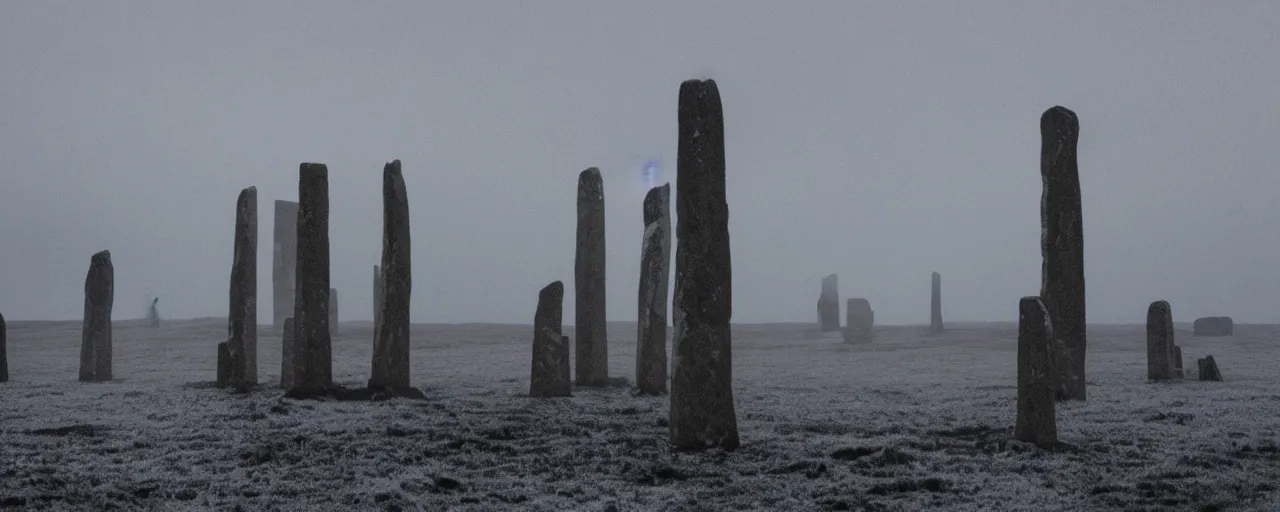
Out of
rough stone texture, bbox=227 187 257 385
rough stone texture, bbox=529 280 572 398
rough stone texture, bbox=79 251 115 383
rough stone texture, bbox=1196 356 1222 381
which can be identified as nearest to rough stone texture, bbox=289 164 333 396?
rough stone texture, bbox=227 187 257 385

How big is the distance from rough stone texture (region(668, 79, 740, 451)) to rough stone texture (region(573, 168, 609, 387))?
7231 mm

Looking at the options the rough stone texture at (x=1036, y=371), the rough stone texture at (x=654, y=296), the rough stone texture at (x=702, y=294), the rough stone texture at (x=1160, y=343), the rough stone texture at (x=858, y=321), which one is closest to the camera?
the rough stone texture at (x=702, y=294)

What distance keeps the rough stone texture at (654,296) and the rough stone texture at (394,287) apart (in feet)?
10.8

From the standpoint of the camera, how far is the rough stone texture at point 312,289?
593 inches

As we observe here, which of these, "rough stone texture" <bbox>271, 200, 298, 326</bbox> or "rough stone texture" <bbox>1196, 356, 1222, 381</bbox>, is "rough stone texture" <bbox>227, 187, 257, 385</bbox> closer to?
"rough stone texture" <bbox>1196, 356, 1222, 381</bbox>

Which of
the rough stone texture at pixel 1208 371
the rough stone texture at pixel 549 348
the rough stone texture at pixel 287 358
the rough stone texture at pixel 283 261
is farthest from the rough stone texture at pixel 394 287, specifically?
the rough stone texture at pixel 283 261

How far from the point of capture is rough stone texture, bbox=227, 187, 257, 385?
17.0m

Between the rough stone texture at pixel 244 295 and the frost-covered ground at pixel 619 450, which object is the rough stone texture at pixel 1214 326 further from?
the rough stone texture at pixel 244 295

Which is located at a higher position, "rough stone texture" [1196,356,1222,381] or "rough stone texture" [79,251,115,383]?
"rough stone texture" [79,251,115,383]

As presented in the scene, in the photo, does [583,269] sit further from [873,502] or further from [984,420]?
[873,502]

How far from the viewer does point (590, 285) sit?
58.6 ft

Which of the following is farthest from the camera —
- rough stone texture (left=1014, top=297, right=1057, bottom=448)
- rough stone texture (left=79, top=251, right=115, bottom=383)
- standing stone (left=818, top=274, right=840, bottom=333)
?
standing stone (left=818, top=274, right=840, bottom=333)

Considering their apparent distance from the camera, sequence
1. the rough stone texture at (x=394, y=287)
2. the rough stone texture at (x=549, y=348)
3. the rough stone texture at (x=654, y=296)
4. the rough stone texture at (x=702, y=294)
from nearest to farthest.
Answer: the rough stone texture at (x=702, y=294) < the rough stone texture at (x=394, y=287) < the rough stone texture at (x=549, y=348) < the rough stone texture at (x=654, y=296)

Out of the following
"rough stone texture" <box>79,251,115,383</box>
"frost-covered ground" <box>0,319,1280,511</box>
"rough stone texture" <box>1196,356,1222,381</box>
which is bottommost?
"frost-covered ground" <box>0,319,1280,511</box>
